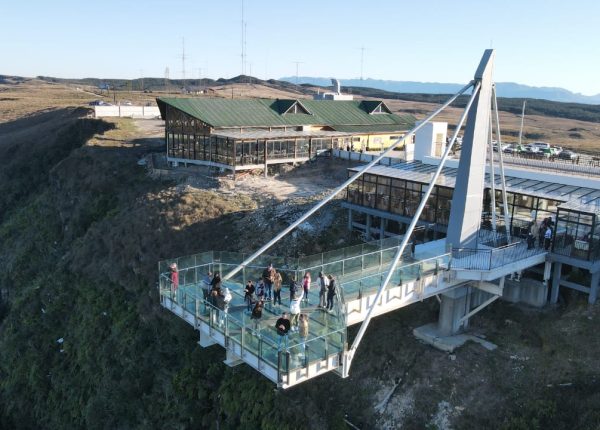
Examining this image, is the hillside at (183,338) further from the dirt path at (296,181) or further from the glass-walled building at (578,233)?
the glass-walled building at (578,233)

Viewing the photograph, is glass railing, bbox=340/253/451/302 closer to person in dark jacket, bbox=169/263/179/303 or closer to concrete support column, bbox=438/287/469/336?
concrete support column, bbox=438/287/469/336

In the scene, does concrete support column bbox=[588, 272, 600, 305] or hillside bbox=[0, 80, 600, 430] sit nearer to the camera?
hillside bbox=[0, 80, 600, 430]

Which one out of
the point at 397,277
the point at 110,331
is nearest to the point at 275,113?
the point at 110,331

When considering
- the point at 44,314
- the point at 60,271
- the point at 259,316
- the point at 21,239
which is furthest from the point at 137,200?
the point at 259,316

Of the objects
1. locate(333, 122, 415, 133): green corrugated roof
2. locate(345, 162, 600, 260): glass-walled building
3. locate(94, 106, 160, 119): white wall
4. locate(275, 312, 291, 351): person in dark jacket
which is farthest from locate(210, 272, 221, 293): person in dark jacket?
locate(94, 106, 160, 119): white wall

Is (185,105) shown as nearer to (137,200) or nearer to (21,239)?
(137,200)

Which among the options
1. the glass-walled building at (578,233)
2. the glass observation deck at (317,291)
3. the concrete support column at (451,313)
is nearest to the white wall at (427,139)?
the glass observation deck at (317,291)
